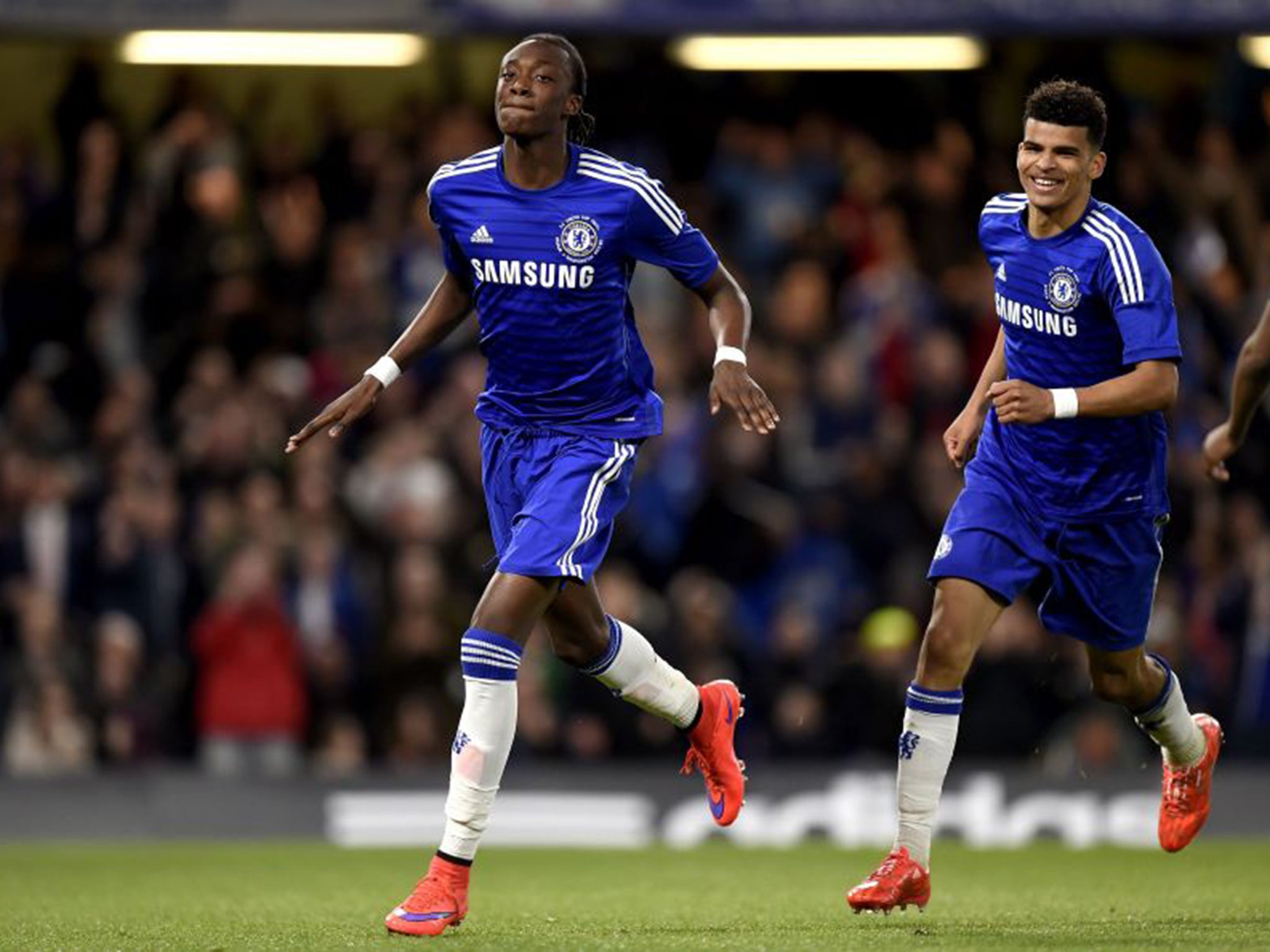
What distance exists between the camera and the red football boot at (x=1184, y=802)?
9.40 meters

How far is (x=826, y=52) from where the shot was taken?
1709 cm

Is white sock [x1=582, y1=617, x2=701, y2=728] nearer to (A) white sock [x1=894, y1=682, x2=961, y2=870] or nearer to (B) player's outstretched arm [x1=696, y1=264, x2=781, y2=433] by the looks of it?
(B) player's outstretched arm [x1=696, y1=264, x2=781, y2=433]

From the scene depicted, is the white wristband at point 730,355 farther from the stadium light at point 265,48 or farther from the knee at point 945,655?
the stadium light at point 265,48

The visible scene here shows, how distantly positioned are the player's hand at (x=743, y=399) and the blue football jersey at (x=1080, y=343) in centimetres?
88


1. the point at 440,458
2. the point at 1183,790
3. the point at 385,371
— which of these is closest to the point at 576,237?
the point at 385,371

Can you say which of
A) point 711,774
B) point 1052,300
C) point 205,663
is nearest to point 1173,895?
point 711,774

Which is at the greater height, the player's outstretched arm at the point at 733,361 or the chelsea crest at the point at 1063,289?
the chelsea crest at the point at 1063,289

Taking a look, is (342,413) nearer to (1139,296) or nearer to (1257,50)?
(1139,296)

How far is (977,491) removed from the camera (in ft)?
27.7

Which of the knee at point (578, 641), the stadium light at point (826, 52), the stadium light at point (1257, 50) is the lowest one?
the knee at point (578, 641)

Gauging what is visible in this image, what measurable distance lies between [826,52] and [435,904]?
1037 cm

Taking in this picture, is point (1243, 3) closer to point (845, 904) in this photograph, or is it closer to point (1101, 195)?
point (1101, 195)

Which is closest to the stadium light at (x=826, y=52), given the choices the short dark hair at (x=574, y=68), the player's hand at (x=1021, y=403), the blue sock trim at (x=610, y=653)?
the short dark hair at (x=574, y=68)

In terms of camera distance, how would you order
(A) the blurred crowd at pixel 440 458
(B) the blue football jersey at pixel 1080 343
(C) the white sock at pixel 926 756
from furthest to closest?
1. (A) the blurred crowd at pixel 440 458
2. (C) the white sock at pixel 926 756
3. (B) the blue football jersey at pixel 1080 343
